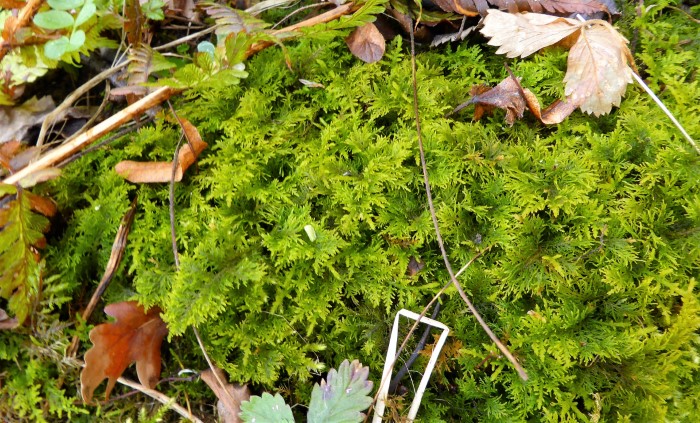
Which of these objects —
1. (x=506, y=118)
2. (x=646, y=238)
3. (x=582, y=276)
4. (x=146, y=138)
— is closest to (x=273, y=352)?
(x=146, y=138)

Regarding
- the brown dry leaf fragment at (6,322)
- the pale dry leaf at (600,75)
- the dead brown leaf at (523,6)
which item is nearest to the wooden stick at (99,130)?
the brown dry leaf fragment at (6,322)

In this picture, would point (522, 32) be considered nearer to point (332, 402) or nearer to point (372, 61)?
point (372, 61)

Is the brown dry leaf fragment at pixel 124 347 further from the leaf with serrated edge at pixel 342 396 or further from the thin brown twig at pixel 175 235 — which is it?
the leaf with serrated edge at pixel 342 396

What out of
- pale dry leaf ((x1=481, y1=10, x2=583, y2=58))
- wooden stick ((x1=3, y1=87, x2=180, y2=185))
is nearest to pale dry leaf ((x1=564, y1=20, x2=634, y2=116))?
pale dry leaf ((x1=481, y1=10, x2=583, y2=58))

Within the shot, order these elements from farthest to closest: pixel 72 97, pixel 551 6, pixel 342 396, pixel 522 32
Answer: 1. pixel 72 97
2. pixel 551 6
3. pixel 522 32
4. pixel 342 396

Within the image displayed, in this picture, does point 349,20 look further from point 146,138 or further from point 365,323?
point 365,323

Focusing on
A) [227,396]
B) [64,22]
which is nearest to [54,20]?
[64,22]

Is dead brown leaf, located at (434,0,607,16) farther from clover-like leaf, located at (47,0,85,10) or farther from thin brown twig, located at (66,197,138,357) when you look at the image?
thin brown twig, located at (66,197,138,357)
